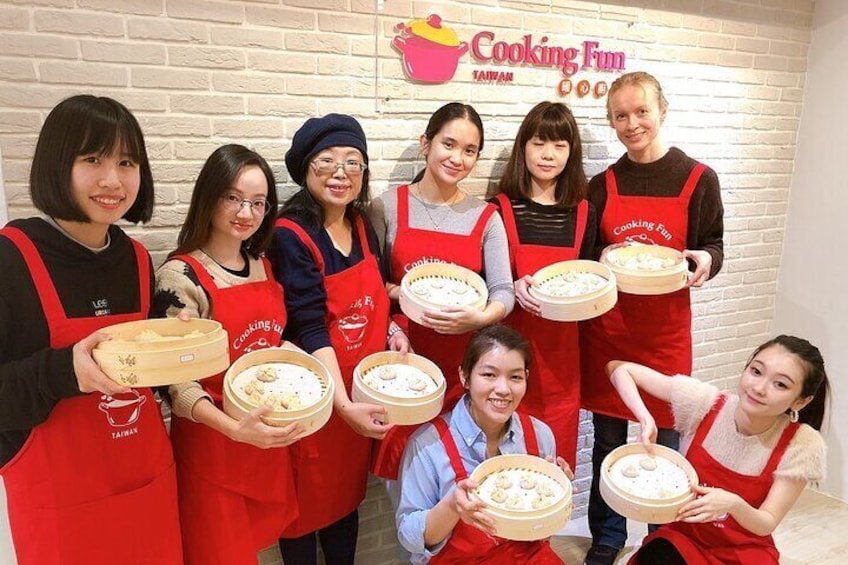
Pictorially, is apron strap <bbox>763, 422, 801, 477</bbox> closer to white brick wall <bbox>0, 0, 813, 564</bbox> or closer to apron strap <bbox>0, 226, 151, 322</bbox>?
white brick wall <bbox>0, 0, 813, 564</bbox>

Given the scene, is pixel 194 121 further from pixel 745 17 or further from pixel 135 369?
pixel 745 17

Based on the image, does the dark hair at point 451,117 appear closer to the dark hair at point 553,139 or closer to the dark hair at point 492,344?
the dark hair at point 553,139

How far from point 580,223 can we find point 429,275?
689 mm

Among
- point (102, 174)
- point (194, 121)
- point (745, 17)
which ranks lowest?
point (102, 174)

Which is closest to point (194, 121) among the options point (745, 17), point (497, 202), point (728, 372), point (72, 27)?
point (72, 27)

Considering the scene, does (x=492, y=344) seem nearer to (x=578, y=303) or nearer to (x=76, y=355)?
(x=578, y=303)

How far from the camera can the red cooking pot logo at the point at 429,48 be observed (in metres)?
2.51

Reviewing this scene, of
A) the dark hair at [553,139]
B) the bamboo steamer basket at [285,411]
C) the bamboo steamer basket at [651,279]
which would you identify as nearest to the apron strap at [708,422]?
the bamboo steamer basket at [651,279]

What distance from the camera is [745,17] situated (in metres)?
3.39

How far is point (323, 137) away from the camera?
2.07 m

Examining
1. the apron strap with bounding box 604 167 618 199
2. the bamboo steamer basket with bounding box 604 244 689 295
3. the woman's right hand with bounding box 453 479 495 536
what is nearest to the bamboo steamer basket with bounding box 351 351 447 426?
the woman's right hand with bounding box 453 479 495 536

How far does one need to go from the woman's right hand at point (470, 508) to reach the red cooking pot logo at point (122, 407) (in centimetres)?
87

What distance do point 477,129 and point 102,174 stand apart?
1274 mm

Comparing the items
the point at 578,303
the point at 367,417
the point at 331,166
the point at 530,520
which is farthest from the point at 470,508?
the point at 331,166
